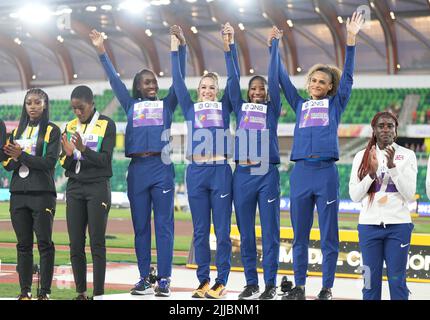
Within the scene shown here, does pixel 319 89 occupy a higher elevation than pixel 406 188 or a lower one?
higher

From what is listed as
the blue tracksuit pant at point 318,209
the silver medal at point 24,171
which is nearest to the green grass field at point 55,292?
the silver medal at point 24,171

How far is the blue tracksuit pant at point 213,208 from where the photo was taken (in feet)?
19.8

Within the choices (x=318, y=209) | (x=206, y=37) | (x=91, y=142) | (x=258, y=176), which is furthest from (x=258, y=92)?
(x=206, y=37)

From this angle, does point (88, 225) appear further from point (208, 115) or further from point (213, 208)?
point (208, 115)

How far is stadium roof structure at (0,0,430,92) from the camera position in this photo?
24.7 m

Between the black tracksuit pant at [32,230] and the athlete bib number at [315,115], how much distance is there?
2.29 metres

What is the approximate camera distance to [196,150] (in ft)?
19.9

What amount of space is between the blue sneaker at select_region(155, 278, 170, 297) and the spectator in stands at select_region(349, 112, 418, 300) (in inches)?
71.8

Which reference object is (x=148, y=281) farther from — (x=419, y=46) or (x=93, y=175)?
(x=419, y=46)

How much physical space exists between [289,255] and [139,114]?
3.88 metres

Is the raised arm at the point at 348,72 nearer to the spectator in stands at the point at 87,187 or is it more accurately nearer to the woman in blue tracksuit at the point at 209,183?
the woman in blue tracksuit at the point at 209,183

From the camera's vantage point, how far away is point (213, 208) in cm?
610

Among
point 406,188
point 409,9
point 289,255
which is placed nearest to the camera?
point 406,188
